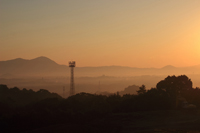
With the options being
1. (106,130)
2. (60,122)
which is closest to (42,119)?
(60,122)

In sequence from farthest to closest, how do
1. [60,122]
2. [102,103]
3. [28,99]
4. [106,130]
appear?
[28,99], [102,103], [60,122], [106,130]

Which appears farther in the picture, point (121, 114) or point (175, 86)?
point (175, 86)

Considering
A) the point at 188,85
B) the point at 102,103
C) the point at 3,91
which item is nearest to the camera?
the point at 102,103

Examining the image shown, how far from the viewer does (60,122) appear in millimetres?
38688

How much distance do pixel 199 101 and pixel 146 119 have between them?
16.4 metres

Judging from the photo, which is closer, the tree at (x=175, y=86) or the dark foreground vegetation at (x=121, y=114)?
the dark foreground vegetation at (x=121, y=114)

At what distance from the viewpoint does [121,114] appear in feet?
140

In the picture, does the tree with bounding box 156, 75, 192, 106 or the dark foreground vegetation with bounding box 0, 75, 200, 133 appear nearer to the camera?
the dark foreground vegetation with bounding box 0, 75, 200, 133

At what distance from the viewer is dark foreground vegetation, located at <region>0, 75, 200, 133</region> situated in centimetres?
3381

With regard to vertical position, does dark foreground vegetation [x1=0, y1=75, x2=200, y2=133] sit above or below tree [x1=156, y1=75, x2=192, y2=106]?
below

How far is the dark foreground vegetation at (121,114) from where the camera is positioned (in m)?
33.8

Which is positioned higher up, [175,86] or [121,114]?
[175,86]

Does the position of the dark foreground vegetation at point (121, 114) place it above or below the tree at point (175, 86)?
below

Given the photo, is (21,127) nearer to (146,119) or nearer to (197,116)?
(146,119)
